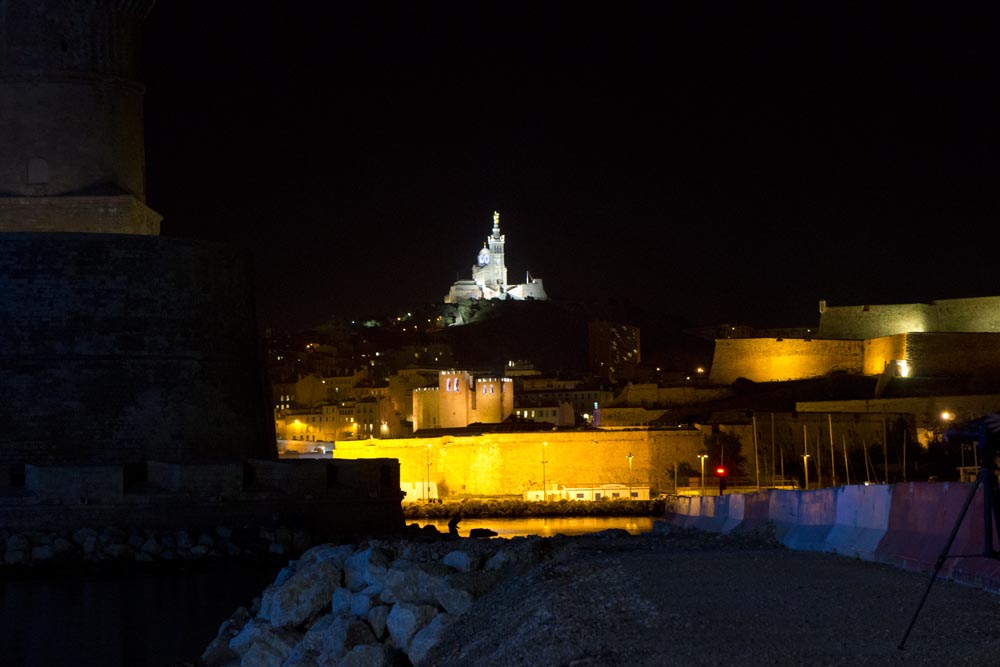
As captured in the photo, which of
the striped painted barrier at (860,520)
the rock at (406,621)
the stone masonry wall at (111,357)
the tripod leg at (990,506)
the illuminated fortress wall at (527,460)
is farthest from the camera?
the illuminated fortress wall at (527,460)

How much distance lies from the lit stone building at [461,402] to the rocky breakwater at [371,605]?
125 ft

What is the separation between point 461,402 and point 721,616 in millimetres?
43692

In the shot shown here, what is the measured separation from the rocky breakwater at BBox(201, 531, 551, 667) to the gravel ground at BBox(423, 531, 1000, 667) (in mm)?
206

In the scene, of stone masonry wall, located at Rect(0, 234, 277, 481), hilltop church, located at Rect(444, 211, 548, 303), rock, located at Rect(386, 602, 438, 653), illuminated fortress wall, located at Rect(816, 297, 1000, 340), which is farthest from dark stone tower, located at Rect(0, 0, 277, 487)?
hilltop church, located at Rect(444, 211, 548, 303)

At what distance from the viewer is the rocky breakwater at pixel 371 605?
7.00 metres

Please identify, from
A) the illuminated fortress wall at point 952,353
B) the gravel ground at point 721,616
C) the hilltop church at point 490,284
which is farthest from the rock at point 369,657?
the hilltop church at point 490,284

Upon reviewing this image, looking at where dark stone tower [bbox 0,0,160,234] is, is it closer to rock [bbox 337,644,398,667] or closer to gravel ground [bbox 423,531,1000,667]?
gravel ground [bbox 423,531,1000,667]

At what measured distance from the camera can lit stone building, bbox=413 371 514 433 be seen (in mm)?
48188

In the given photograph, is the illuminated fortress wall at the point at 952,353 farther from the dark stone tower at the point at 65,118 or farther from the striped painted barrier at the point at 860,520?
the striped painted barrier at the point at 860,520

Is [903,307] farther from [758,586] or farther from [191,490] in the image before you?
[758,586]

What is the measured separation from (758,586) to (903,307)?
Answer: 41.6m

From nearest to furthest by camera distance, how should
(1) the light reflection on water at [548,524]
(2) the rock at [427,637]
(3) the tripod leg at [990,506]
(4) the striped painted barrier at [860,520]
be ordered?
(3) the tripod leg at [990,506]
(2) the rock at [427,637]
(4) the striped painted barrier at [860,520]
(1) the light reflection on water at [548,524]

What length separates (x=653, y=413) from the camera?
4412cm

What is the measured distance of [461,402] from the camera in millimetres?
48938
